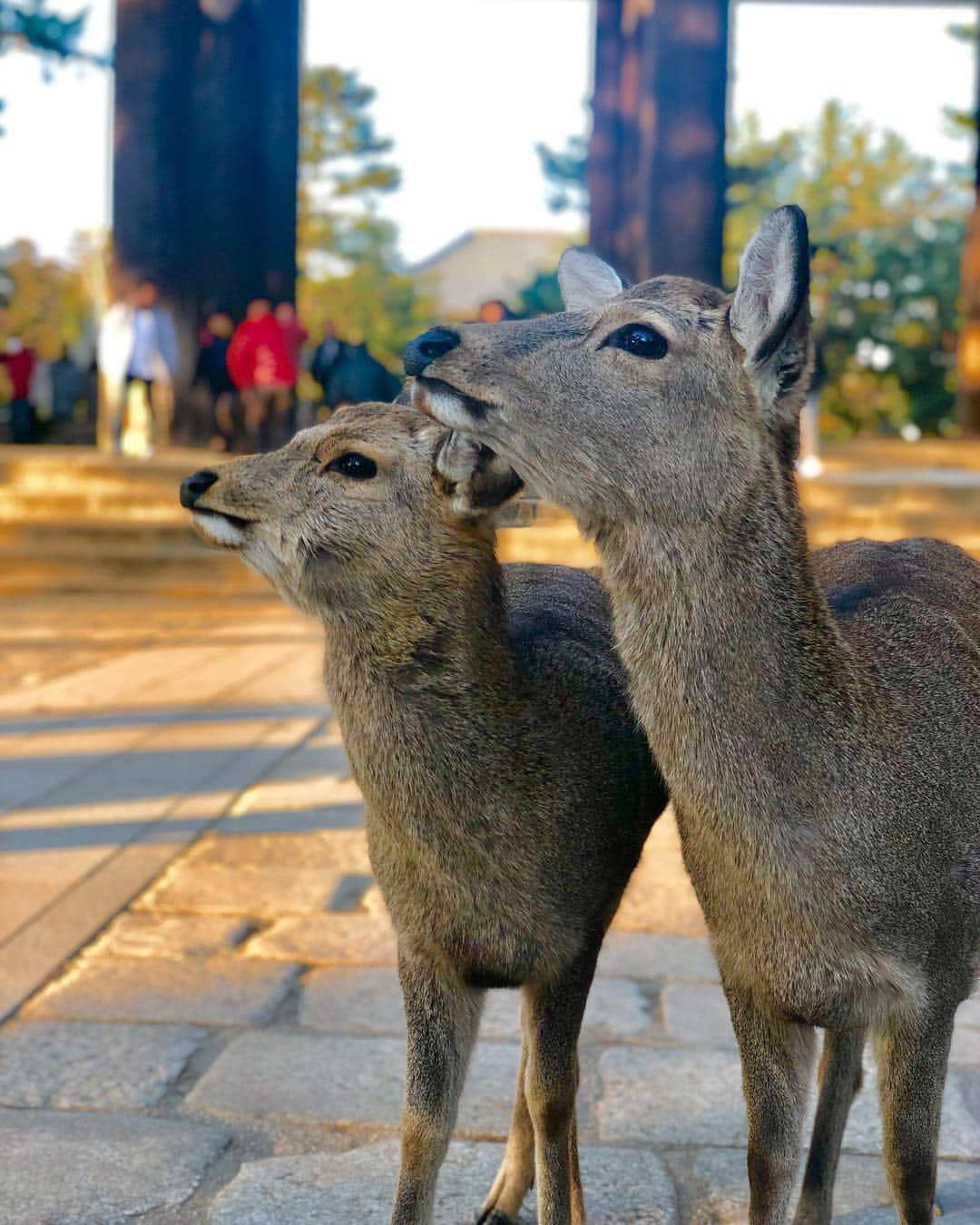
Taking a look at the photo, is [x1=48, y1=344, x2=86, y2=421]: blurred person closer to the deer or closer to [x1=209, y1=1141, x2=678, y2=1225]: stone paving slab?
[x1=209, y1=1141, x2=678, y2=1225]: stone paving slab

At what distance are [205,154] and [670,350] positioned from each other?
2047cm

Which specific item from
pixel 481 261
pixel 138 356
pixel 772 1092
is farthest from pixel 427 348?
pixel 481 261

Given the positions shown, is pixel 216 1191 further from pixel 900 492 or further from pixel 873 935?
pixel 900 492

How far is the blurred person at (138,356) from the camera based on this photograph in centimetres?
1811

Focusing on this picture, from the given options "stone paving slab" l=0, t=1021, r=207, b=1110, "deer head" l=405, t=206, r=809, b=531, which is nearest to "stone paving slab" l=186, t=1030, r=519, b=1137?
"stone paving slab" l=0, t=1021, r=207, b=1110

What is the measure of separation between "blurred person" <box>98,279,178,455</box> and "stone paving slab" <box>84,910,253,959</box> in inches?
522

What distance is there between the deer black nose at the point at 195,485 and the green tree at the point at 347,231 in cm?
5949

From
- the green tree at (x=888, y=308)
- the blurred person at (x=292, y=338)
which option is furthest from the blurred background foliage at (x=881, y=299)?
the blurred person at (x=292, y=338)

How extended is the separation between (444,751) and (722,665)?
2.03ft

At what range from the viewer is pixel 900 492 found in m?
17.2

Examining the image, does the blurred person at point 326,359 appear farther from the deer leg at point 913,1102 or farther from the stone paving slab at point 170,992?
the deer leg at point 913,1102

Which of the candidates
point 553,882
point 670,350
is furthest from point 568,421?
point 553,882

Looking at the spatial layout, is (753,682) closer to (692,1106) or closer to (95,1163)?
(692,1106)

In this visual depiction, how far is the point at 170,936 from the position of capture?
5.53 meters
